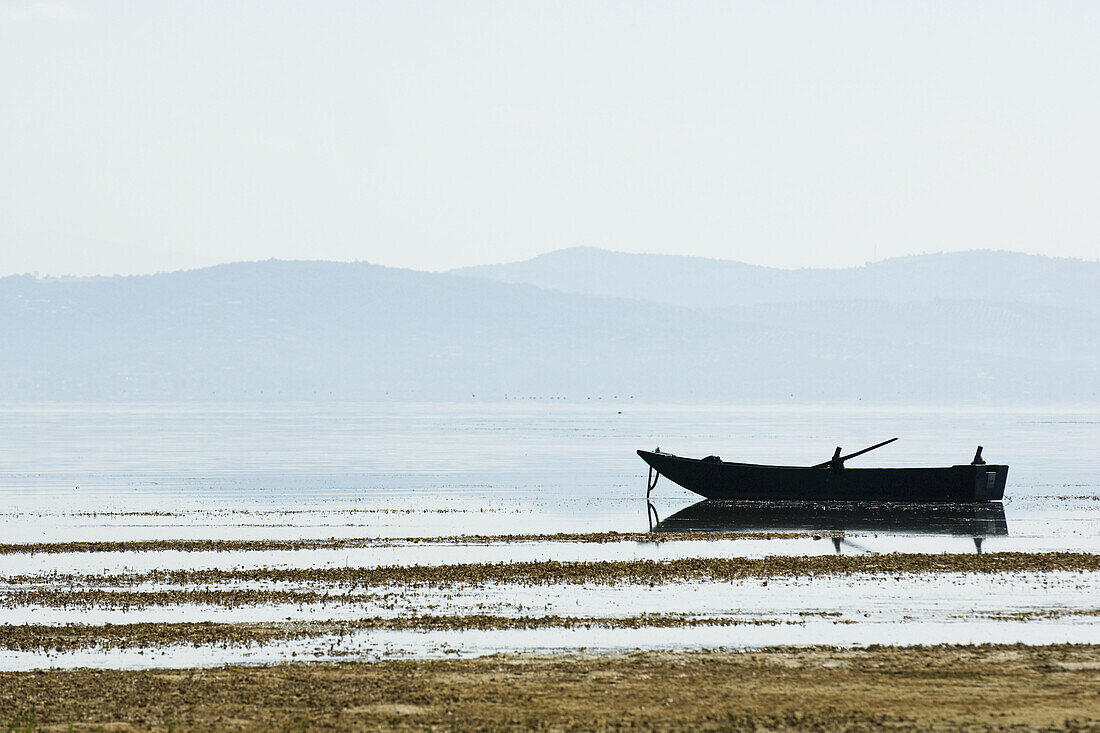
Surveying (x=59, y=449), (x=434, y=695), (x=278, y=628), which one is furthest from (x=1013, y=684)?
(x=59, y=449)

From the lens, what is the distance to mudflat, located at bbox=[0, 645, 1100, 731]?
17.0 m

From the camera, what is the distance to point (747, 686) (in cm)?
1884

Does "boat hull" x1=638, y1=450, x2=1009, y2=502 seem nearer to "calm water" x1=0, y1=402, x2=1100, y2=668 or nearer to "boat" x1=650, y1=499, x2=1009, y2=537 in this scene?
"boat" x1=650, y1=499, x2=1009, y2=537

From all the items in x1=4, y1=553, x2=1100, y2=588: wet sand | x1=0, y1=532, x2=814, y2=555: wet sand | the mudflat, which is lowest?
the mudflat

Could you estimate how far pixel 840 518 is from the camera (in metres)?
49.4

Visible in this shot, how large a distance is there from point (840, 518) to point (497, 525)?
1159cm

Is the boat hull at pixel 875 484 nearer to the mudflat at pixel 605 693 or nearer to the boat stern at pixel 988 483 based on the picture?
the boat stern at pixel 988 483

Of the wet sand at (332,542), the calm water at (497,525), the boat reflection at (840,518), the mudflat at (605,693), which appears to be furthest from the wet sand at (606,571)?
the mudflat at (605,693)

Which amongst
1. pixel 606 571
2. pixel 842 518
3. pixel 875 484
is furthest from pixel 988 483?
pixel 606 571

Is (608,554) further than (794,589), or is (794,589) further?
(608,554)

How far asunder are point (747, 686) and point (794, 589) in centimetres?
1041

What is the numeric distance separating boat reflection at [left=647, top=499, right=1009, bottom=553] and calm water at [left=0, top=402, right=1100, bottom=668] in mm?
499

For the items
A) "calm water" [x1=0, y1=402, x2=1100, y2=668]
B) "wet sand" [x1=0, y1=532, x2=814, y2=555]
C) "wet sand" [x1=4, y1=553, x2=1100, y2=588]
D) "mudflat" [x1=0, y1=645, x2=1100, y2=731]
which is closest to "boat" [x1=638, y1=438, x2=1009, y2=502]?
"calm water" [x1=0, y1=402, x2=1100, y2=668]

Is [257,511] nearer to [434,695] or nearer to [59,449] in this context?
[434,695]
